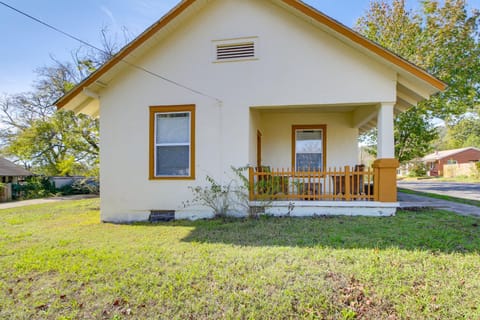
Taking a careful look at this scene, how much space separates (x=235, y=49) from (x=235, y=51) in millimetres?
53

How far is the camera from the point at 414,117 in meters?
13.3

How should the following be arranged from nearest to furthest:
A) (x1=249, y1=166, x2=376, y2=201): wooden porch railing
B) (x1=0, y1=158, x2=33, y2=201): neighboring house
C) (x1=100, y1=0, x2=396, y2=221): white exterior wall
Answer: (x1=100, y1=0, x2=396, y2=221): white exterior wall, (x1=249, y1=166, x2=376, y2=201): wooden porch railing, (x1=0, y1=158, x2=33, y2=201): neighboring house

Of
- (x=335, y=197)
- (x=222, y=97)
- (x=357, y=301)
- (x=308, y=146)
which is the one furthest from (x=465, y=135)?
(x=357, y=301)

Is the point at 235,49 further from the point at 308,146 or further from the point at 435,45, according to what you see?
the point at 435,45

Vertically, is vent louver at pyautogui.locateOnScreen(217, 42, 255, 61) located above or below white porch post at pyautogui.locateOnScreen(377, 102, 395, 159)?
above

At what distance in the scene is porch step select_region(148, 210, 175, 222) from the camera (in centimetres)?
635

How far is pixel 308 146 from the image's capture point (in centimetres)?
882

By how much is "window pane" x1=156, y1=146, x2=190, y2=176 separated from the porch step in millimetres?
971

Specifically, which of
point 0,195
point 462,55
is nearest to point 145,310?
point 462,55

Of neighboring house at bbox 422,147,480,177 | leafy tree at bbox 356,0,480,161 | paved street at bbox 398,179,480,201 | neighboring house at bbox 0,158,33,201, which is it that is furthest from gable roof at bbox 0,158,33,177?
neighboring house at bbox 422,147,480,177

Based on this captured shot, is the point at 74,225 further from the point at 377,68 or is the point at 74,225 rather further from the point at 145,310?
the point at 377,68

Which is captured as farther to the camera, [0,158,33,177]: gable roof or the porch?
[0,158,33,177]: gable roof

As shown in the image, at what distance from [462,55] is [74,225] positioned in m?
17.2

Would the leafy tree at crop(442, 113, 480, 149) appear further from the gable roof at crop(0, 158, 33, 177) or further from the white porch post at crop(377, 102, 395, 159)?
the gable roof at crop(0, 158, 33, 177)
